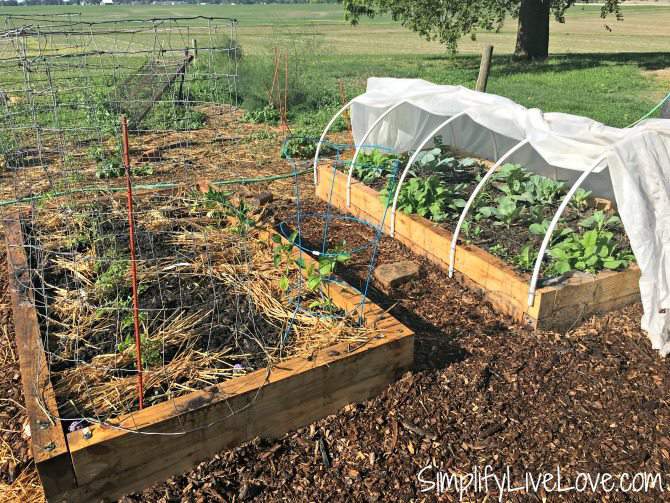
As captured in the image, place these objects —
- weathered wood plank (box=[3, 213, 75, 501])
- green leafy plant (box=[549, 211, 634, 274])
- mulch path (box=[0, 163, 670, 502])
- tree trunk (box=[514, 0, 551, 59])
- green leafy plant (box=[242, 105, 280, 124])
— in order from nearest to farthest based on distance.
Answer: weathered wood plank (box=[3, 213, 75, 501]) < mulch path (box=[0, 163, 670, 502]) < green leafy plant (box=[549, 211, 634, 274]) < green leafy plant (box=[242, 105, 280, 124]) < tree trunk (box=[514, 0, 551, 59])

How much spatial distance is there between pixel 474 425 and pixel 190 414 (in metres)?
1.37

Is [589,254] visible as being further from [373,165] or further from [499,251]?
[373,165]

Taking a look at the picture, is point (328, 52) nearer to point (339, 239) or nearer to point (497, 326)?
point (339, 239)

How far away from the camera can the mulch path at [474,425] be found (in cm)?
253

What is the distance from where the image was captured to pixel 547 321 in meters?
3.57

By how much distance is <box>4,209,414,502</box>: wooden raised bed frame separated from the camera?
7.50 feet


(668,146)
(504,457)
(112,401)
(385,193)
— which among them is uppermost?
(668,146)

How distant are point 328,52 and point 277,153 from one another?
14508 millimetres

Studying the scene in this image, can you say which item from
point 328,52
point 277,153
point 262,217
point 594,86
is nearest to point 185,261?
point 262,217

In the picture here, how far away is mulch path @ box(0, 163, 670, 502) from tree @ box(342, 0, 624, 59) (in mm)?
12488

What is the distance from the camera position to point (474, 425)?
286 centimetres

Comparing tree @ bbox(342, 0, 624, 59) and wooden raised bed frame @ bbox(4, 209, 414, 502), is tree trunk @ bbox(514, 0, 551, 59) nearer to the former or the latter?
tree @ bbox(342, 0, 624, 59)

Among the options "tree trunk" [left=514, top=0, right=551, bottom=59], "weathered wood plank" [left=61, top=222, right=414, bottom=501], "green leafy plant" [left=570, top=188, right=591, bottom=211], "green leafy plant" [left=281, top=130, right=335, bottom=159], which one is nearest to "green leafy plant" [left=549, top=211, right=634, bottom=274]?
"green leafy plant" [left=570, top=188, right=591, bottom=211]

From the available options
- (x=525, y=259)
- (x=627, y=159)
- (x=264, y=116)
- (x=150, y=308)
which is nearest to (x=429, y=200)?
(x=525, y=259)
